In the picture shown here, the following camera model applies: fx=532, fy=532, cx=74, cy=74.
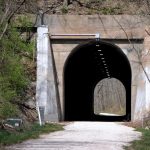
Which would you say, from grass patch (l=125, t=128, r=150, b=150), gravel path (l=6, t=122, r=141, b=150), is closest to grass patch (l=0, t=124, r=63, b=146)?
gravel path (l=6, t=122, r=141, b=150)

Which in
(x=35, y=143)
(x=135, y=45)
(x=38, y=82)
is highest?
(x=135, y=45)

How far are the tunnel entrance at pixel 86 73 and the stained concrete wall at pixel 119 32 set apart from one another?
4.33 meters

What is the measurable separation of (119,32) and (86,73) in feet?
57.3

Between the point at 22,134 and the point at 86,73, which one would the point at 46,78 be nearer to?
the point at 22,134

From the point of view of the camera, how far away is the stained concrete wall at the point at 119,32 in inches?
916

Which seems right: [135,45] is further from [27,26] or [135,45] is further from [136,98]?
[27,26]

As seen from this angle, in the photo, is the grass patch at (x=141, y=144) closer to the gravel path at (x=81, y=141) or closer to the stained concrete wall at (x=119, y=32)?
the gravel path at (x=81, y=141)

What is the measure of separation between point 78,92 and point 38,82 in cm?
1676

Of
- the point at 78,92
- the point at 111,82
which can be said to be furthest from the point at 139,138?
the point at 111,82

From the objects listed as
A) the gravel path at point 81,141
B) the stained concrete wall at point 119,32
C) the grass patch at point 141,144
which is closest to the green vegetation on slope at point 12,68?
the stained concrete wall at point 119,32

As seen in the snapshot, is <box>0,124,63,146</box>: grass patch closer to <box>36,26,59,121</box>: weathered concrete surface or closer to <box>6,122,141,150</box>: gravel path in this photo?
<box>6,122,141,150</box>: gravel path

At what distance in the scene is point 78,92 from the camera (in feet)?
130

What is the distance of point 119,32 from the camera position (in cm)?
2342

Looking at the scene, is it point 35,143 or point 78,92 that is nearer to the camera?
point 35,143
